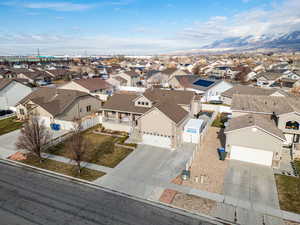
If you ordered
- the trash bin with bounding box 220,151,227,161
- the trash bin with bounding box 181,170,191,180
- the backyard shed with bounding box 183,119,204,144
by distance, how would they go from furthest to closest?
the backyard shed with bounding box 183,119,204,144 < the trash bin with bounding box 220,151,227,161 < the trash bin with bounding box 181,170,191,180

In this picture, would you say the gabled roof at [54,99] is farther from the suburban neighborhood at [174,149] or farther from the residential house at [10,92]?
the residential house at [10,92]

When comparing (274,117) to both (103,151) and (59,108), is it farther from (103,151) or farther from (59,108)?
(59,108)

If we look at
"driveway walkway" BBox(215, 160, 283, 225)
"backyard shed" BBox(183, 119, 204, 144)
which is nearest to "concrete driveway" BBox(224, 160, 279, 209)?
"driveway walkway" BBox(215, 160, 283, 225)

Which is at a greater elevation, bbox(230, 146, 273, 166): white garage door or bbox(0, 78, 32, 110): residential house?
bbox(0, 78, 32, 110): residential house

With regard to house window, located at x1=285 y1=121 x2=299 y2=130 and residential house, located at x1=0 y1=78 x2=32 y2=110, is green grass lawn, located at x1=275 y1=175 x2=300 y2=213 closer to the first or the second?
house window, located at x1=285 y1=121 x2=299 y2=130

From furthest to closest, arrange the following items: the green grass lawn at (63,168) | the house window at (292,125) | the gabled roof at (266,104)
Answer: the gabled roof at (266,104) < the house window at (292,125) < the green grass lawn at (63,168)

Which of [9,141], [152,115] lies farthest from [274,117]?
[9,141]

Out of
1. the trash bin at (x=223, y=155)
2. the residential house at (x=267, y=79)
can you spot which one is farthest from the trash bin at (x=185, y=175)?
the residential house at (x=267, y=79)

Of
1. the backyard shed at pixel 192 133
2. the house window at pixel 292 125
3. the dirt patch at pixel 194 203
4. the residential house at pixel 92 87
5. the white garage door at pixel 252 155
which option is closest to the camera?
the dirt patch at pixel 194 203
